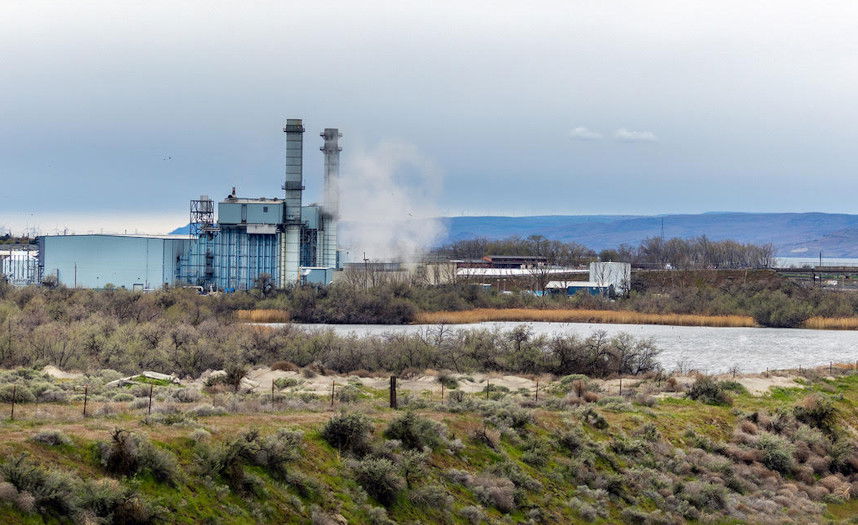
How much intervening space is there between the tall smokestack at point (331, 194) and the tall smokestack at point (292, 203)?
2.94 meters

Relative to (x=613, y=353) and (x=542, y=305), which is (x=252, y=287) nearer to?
(x=542, y=305)

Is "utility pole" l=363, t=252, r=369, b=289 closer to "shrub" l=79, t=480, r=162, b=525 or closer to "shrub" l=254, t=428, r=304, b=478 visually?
"shrub" l=254, t=428, r=304, b=478

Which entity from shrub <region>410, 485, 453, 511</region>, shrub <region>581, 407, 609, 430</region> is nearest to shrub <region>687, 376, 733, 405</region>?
shrub <region>581, 407, 609, 430</region>

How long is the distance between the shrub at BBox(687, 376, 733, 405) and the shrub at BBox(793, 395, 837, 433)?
2187 millimetres

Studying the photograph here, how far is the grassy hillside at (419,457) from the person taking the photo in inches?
664

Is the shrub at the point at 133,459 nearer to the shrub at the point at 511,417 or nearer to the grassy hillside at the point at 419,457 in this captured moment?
the grassy hillside at the point at 419,457

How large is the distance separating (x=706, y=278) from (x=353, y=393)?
3505 inches

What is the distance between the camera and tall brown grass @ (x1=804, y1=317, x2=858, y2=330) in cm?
8019

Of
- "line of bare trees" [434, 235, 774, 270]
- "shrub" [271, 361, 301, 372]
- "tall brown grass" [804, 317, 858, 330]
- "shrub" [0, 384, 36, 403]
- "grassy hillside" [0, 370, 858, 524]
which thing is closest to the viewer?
"grassy hillside" [0, 370, 858, 524]

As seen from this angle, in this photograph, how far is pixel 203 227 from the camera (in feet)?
291

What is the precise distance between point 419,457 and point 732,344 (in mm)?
47325

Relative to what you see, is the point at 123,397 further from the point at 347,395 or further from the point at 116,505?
the point at 116,505

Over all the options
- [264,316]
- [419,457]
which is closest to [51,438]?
[419,457]

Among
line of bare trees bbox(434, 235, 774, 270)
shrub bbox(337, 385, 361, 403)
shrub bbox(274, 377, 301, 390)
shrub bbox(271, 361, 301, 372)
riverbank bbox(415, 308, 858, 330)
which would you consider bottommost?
riverbank bbox(415, 308, 858, 330)
